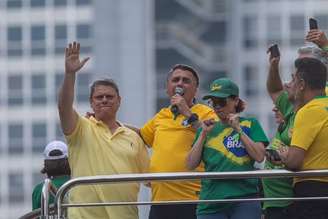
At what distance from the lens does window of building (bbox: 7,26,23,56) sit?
82.7 metres

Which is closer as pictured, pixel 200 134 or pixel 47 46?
pixel 200 134

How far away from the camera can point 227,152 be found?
33.7 ft

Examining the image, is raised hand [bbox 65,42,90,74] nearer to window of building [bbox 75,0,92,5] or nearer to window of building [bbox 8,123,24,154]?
window of building [bbox 75,0,92,5]

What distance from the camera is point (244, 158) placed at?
33.6 feet

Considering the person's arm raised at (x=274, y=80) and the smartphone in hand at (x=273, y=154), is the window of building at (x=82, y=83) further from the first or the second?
the smartphone in hand at (x=273, y=154)

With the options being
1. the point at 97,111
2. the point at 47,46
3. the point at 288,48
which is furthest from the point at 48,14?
the point at 97,111

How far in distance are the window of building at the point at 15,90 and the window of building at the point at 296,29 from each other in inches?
623

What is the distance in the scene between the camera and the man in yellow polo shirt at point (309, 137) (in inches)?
375

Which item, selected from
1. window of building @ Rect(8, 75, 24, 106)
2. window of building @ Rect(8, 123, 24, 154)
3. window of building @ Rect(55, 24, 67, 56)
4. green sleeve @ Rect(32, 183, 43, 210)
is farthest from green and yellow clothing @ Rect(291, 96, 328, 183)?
window of building @ Rect(8, 75, 24, 106)

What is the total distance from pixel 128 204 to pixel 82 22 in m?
72.2

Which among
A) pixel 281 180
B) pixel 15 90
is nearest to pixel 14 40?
pixel 15 90

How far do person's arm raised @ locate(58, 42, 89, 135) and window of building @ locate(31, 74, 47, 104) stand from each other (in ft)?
232

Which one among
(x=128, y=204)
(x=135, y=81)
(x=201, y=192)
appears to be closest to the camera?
(x=128, y=204)

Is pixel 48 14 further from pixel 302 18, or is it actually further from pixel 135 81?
pixel 302 18
